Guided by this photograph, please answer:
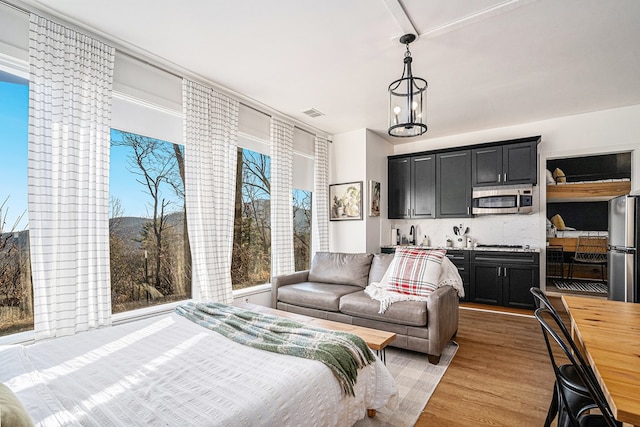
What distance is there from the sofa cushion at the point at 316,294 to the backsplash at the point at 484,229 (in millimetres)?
2256

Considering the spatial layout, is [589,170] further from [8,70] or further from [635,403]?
[8,70]

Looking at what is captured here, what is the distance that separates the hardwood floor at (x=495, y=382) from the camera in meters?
1.98

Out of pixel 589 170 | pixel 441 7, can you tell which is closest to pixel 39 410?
pixel 441 7

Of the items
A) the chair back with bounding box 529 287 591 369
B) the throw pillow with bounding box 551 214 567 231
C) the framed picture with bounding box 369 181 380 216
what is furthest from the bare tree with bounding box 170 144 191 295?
the throw pillow with bounding box 551 214 567 231

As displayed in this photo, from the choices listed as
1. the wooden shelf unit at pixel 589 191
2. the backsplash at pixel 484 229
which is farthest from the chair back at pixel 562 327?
the wooden shelf unit at pixel 589 191

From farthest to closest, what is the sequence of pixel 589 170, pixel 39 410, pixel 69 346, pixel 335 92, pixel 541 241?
pixel 589 170
pixel 541 241
pixel 335 92
pixel 69 346
pixel 39 410

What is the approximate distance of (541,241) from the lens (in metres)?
4.77

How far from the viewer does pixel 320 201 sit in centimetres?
523

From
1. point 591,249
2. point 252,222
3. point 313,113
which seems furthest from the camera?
point 591,249

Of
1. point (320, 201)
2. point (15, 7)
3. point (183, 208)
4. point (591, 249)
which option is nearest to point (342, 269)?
point (320, 201)

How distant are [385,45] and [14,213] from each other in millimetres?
3299

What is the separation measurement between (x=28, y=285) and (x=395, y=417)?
285 cm

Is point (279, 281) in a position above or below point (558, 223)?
below

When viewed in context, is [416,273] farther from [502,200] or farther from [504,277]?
[502,200]
